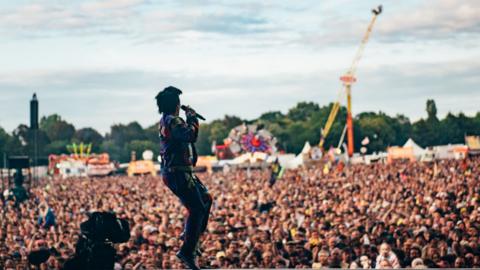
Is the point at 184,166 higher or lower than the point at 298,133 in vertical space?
lower

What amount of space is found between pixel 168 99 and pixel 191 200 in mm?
903

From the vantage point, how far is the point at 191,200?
9.14 metres

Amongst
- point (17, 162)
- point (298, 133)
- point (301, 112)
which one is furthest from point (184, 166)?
point (301, 112)

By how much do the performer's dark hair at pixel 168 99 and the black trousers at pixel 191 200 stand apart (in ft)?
1.85

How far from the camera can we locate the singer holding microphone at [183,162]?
8992 mm

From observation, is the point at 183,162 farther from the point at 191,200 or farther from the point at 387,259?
the point at 387,259

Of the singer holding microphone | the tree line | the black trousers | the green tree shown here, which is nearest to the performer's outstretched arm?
the singer holding microphone

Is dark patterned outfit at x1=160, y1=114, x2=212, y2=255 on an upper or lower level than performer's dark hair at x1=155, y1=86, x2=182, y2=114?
lower

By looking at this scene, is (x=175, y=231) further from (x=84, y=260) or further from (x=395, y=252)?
(x=84, y=260)

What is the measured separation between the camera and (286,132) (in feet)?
545

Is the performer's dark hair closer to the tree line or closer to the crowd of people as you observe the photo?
the crowd of people

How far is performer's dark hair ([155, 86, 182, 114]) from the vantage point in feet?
30.1

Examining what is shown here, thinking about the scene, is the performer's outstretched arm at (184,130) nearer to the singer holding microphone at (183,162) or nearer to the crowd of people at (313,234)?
the singer holding microphone at (183,162)

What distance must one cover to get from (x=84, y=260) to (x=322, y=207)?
1587 centimetres
